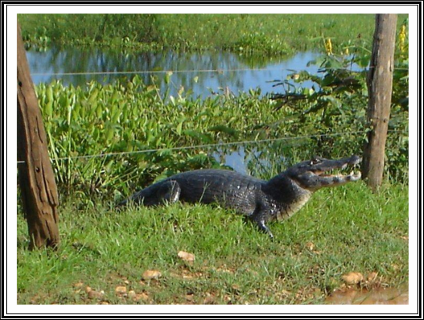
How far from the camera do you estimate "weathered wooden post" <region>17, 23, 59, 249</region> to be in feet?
13.8

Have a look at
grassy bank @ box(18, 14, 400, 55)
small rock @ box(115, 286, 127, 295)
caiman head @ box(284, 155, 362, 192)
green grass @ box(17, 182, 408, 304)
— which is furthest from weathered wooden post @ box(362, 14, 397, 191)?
grassy bank @ box(18, 14, 400, 55)

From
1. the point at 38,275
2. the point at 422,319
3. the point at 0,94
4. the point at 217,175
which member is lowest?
the point at 422,319

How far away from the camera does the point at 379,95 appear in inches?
241

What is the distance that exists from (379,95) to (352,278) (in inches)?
84.8

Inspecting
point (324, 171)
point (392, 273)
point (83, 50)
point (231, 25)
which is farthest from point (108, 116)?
point (231, 25)

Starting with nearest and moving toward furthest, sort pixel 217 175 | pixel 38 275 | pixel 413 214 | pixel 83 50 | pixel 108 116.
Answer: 1. pixel 38 275
2. pixel 413 214
3. pixel 217 175
4. pixel 108 116
5. pixel 83 50

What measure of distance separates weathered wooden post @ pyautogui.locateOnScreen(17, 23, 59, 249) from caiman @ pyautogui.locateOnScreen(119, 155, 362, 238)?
49.2 inches

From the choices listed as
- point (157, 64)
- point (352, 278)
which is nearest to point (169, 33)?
point (157, 64)

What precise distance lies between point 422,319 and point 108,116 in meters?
3.91

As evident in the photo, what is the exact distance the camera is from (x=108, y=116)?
7070 mm

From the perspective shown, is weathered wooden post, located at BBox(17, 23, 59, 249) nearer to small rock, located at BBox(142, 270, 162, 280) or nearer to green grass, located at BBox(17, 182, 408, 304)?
green grass, located at BBox(17, 182, 408, 304)

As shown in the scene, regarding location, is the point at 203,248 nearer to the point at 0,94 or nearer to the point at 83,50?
the point at 0,94

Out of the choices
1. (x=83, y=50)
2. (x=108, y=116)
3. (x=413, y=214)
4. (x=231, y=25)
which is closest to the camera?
(x=413, y=214)

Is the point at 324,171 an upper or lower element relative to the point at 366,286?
→ upper
